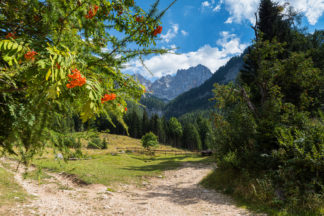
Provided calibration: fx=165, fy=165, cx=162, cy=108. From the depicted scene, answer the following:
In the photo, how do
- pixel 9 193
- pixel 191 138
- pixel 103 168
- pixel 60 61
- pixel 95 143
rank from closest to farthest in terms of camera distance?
1. pixel 60 61
2. pixel 95 143
3. pixel 9 193
4. pixel 103 168
5. pixel 191 138

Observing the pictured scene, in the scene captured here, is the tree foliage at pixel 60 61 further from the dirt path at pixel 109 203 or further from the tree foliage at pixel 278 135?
the tree foliage at pixel 278 135

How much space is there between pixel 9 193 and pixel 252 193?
34.3 feet

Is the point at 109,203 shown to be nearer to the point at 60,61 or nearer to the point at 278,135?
the point at 60,61

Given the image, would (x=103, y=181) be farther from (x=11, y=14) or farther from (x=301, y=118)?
(x=301, y=118)

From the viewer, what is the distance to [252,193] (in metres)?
7.71

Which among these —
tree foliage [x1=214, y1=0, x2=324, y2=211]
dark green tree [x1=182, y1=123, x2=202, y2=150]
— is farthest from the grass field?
dark green tree [x1=182, y1=123, x2=202, y2=150]

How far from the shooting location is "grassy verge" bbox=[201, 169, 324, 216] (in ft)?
19.4

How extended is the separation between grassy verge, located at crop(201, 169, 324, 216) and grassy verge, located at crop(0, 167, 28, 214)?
8963 mm

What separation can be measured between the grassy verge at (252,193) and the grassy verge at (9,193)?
8.96 metres

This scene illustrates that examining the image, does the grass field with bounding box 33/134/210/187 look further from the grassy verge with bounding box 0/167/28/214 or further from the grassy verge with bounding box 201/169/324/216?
the grassy verge with bounding box 201/169/324/216

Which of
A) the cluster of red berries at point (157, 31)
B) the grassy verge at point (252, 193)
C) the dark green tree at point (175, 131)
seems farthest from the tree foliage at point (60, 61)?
the dark green tree at point (175, 131)

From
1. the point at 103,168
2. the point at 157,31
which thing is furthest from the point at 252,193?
the point at 103,168

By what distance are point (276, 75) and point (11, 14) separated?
516 inches

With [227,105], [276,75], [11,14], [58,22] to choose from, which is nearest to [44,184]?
[11,14]
